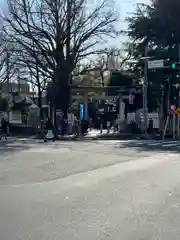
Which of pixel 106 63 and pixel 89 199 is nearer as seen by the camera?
pixel 89 199

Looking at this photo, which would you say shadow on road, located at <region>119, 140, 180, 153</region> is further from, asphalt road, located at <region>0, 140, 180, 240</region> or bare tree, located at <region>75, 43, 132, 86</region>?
bare tree, located at <region>75, 43, 132, 86</region>

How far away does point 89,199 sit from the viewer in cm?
881

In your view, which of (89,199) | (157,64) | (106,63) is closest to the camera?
(89,199)

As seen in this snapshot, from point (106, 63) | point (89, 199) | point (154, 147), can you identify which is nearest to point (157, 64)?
point (154, 147)

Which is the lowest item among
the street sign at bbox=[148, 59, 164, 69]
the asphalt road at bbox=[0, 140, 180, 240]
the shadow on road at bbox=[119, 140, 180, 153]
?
the asphalt road at bbox=[0, 140, 180, 240]

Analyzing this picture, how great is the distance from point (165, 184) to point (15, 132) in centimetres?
3326

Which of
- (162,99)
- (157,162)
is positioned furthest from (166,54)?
(157,162)

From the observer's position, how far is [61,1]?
3919 cm

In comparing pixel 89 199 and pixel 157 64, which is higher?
pixel 157 64

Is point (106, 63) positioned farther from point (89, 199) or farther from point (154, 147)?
point (89, 199)

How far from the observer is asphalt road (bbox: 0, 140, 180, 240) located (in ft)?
21.2

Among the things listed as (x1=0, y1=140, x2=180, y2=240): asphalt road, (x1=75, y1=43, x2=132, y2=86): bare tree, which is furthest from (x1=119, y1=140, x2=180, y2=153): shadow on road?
(x1=75, y1=43, x2=132, y2=86): bare tree

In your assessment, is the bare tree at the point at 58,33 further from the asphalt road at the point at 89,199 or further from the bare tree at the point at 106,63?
the asphalt road at the point at 89,199

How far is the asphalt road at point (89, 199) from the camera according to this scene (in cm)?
645
